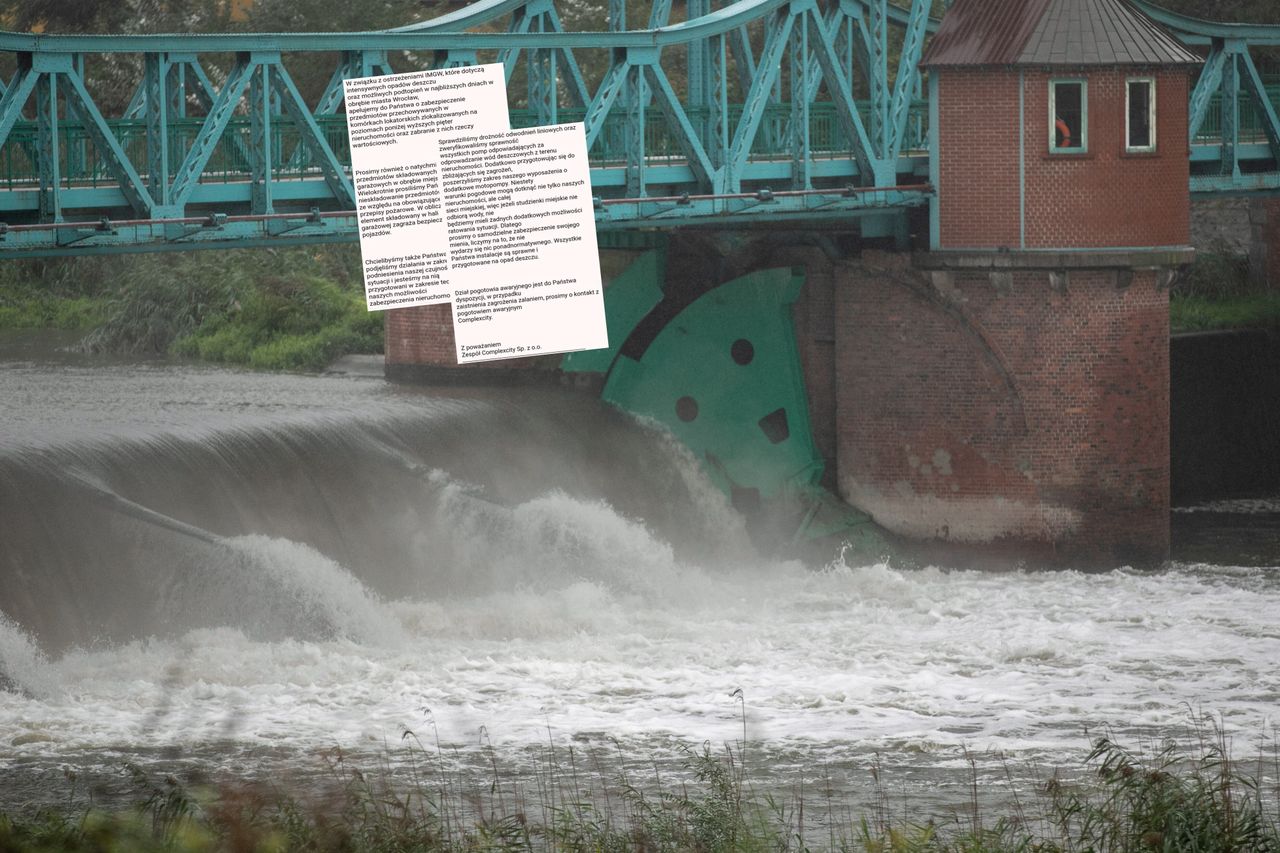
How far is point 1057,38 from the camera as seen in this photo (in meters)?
Answer: 22.9

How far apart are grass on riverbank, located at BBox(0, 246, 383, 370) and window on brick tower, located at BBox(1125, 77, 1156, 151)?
13.9 metres

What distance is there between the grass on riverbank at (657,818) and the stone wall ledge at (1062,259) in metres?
9.79

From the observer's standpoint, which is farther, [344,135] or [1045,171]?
[1045,171]

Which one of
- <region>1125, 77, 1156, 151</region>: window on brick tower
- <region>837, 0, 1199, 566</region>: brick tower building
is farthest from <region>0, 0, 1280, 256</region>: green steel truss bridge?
<region>1125, 77, 1156, 151</region>: window on brick tower

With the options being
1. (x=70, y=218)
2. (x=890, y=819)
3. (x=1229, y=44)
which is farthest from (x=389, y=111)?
(x=1229, y=44)

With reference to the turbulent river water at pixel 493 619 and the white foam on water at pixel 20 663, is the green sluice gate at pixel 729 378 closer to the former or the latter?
the turbulent river water at pixel 493 619

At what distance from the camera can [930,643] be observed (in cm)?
1908

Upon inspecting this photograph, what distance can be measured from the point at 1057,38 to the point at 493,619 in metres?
9.48

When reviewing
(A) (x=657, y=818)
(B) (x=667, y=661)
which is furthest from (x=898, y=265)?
(A) (x=657, y=818)

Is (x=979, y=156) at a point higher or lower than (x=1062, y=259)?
higher

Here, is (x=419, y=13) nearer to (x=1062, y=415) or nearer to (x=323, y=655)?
(x=1062, y=415)

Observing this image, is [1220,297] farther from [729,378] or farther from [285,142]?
[285,142]
